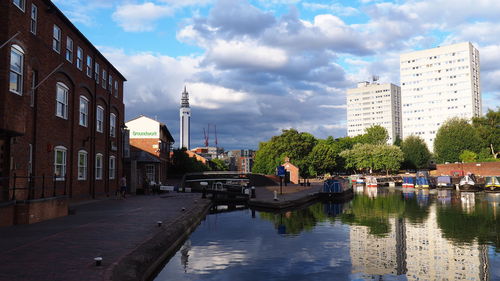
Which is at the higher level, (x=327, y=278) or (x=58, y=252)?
(x=58, y=252)

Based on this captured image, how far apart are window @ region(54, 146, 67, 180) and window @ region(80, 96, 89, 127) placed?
144 inches

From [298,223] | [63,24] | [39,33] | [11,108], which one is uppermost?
[63,24]

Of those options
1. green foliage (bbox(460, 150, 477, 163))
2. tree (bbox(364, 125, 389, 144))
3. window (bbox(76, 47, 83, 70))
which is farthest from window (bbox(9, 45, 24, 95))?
tree (bbox(364, 125, 389, 144))

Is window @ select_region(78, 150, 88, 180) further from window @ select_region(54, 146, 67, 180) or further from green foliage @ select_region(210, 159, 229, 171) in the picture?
green foliage @ select_region(210, 159, 229, 171)

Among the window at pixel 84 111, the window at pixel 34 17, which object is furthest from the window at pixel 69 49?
the window at pixel 34 17

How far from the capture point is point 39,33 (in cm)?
2116

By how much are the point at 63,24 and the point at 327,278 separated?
2184 cm

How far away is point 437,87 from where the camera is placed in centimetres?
15212

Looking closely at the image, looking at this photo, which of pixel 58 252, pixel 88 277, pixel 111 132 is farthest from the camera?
pixel 111 132

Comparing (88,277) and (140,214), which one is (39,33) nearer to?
(140,214)

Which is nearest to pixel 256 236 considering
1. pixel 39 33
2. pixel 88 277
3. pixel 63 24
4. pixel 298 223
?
pixel 298 223

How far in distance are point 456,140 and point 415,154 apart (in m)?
15.1

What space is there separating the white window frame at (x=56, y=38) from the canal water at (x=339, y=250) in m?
13.0

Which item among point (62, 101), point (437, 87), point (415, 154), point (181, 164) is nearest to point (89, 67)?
point (62, 101)
